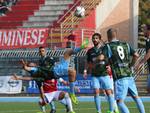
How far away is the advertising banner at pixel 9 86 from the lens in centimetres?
3300

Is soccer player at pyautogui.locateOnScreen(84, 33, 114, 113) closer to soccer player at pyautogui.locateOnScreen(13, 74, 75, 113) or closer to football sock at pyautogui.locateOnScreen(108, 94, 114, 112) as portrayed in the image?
football sock at pyautogui.locateOnScreen(108, 94, 114, 112)

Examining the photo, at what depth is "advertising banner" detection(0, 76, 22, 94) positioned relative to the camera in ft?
108

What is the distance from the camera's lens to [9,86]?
108ft

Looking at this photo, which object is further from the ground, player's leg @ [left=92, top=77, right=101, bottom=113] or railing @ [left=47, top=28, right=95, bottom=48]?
railing @ [left=47, top=28, right=95, bottom=48]

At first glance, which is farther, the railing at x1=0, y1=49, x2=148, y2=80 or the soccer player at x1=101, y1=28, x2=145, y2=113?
the railing at x1=0, y1=49, x2=148, y2=80

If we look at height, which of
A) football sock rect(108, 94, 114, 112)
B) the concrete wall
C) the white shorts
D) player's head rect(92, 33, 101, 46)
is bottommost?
football sock rect(108, 94, 114, 112)

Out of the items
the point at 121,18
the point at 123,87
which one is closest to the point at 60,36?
the point at 121,18

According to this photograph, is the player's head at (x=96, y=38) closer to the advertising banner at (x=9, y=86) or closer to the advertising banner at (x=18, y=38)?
the advertising banner at (x=9, y=86)

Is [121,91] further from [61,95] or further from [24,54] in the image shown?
[24,54]

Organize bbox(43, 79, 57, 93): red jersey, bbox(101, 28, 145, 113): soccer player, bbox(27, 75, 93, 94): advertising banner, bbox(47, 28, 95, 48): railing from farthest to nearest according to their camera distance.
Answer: bbox(47, 28, 95, 48): railing < bbox(27, 75, 93, 94): advertising banner < bbox(43, 79, 57, 93): red jersey < bbox(101, 28, 145, 113): soccer player

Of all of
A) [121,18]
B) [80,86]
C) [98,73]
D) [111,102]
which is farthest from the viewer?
[121,18]

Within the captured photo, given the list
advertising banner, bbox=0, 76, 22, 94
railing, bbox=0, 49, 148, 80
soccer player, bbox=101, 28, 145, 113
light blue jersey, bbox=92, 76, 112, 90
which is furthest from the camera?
railing, bbox=0, 49, 148, 80

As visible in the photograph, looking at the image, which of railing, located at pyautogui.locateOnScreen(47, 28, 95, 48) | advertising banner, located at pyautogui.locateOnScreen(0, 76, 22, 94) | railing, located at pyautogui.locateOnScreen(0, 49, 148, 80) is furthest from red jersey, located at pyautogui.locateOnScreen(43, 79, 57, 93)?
railing, located at pyautogui.locateOnScreen(47, 28, 95, 48)

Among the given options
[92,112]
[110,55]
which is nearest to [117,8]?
[92,112]
